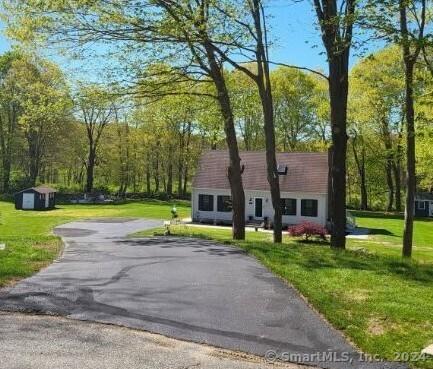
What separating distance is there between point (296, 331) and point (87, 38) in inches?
545

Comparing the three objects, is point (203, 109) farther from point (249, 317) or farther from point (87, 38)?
point (249, 317)

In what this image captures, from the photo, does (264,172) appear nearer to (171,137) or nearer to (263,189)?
(263,189)

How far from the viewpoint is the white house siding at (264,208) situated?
1635 inches

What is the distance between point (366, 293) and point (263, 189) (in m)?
34.2

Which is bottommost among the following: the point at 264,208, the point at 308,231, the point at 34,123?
the point at 308,231

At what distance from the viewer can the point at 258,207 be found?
43.9 metres

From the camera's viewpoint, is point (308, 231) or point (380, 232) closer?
point (308, 231)

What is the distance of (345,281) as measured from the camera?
33.6 feet

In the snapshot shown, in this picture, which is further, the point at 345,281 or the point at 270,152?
the point at 270,152

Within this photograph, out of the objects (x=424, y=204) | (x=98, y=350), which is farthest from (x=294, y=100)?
(x=98, y=350)

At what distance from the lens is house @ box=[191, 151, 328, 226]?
41.9 metres

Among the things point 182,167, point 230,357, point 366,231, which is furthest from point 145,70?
point 182,167

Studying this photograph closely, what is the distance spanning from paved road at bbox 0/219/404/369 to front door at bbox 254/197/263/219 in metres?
29.9

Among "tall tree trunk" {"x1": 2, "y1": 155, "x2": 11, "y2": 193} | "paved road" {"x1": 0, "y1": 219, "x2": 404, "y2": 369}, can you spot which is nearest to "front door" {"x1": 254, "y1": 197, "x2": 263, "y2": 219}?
"paved road" {"x1": 0, "y1": 219, "x2": 404, "y2": 369}
